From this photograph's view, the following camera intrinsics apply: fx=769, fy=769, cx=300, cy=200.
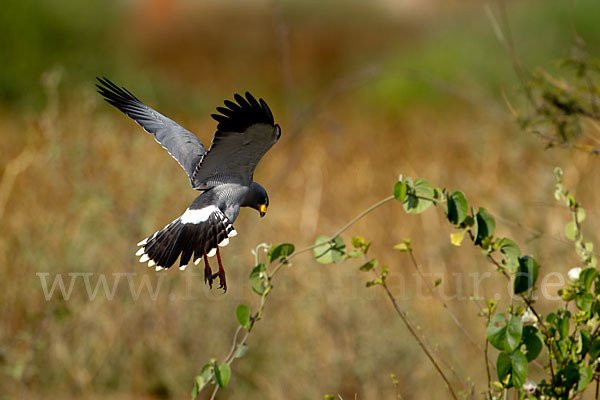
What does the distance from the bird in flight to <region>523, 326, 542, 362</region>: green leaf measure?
852mm

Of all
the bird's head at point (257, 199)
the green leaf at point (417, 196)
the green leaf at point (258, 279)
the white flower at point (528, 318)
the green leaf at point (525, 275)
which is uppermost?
the bird's head at point (257, 199)

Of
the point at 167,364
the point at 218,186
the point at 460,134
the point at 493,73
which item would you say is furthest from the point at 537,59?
the point at 218,186

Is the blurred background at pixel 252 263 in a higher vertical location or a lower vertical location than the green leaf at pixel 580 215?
higher

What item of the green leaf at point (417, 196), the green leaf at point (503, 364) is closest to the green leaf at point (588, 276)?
the green leaf at point (503, 364)

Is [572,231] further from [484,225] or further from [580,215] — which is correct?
[484,225]

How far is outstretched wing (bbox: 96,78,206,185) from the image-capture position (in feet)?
9.23

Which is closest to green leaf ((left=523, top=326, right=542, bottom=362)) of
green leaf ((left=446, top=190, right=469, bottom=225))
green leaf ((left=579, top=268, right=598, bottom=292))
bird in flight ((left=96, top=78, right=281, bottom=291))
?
green leaf ((left=579, top=268, right=598, bottom=292))

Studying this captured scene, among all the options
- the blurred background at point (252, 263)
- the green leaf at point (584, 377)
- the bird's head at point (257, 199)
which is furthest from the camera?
the blurred background at point (252, 263)

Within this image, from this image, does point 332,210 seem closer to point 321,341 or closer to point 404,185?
point 321,341

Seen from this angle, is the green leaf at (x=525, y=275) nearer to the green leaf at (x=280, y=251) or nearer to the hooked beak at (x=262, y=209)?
the green leaf at (x=280, y=251)

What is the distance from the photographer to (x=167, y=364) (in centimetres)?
Result: 429

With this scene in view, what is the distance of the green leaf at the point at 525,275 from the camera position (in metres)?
1.76

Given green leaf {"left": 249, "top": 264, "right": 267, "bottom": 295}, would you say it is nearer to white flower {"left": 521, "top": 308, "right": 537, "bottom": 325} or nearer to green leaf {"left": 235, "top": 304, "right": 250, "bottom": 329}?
green leaf {"left": 235, "top": 304, "right": 250, "bottom": 329}

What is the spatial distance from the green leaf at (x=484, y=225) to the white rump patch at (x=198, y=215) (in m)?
0.96
